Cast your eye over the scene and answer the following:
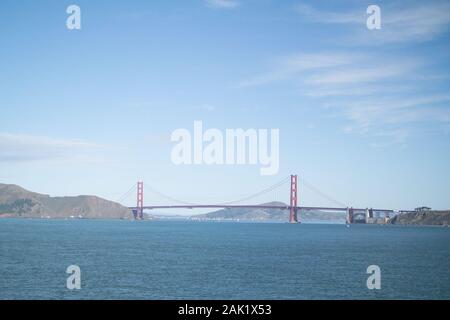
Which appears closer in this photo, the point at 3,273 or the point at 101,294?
the point at 101,294

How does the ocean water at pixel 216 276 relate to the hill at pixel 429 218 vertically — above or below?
above

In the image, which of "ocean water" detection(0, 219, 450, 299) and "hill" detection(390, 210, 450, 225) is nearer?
"ocean water" detection(0, 219, 450, 299)

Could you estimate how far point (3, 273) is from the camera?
35.2 metres

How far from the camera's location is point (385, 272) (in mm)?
39812

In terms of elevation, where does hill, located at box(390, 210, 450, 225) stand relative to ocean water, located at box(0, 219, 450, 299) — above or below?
below

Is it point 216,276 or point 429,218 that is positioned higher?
point 216,276

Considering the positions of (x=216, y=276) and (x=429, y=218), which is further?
(x=429, y=218)

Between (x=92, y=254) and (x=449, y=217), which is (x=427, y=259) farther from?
(x=449, y=217)

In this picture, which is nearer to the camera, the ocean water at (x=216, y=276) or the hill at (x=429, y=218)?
the ocean water at (x=216, y=276)
